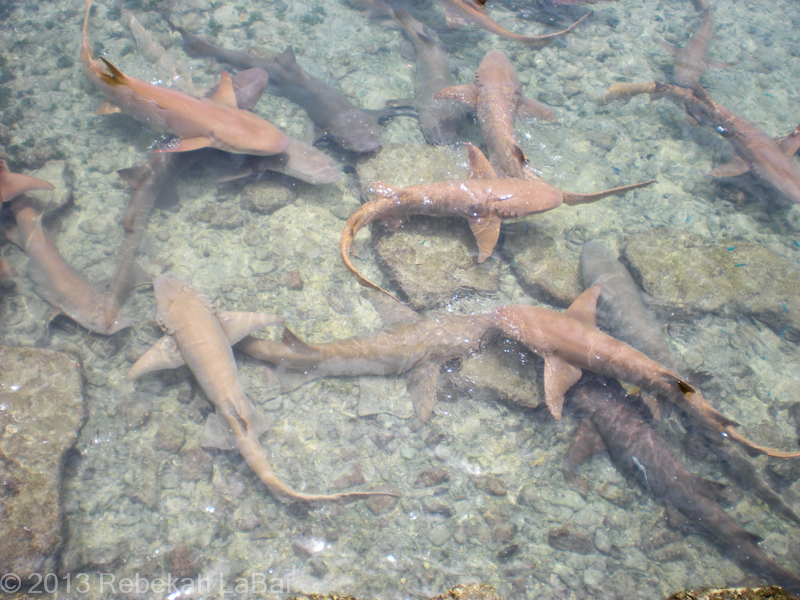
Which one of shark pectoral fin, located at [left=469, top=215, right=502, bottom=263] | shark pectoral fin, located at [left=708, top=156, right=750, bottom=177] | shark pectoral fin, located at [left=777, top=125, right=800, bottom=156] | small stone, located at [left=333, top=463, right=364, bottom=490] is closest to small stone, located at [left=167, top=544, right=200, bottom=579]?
small stone, located at [left=333, top=463, right=364, bottom=490]

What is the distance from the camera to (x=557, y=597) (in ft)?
12.4

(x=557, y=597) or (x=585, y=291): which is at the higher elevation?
(x=585, y=291)

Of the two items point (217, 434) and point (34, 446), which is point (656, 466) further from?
point (34, 446)

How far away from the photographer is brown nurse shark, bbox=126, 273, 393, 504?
3.88 metres

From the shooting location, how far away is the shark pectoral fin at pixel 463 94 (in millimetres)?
5914

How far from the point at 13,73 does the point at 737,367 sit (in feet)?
33.1

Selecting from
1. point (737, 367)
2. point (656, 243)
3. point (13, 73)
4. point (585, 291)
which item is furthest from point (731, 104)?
point (13, 73)

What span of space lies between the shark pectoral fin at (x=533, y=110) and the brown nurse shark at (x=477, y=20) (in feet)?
4.24

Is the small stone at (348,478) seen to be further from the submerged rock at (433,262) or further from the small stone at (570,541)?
the small stone at (570,541)

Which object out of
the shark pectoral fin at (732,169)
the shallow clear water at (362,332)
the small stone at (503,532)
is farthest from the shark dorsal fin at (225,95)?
the shark pectoral fin at (732,169)

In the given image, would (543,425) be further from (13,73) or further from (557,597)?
(13,73)

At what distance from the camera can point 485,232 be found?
4.86 metres

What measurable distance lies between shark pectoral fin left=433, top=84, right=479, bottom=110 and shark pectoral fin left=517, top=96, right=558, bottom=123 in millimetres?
645

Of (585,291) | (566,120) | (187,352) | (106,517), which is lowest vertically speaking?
(106,517)
